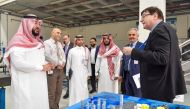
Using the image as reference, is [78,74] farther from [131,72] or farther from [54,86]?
[131,72]

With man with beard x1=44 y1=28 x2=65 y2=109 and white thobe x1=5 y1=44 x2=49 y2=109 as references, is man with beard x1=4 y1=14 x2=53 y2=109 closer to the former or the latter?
white thobe x1=5 y1=44 x2=49 y2=109

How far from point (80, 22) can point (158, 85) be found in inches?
443

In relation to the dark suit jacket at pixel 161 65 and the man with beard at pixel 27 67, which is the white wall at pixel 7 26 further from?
the dark suit jacket at pixel 161 65

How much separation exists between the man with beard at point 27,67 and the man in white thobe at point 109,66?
4.89 ft

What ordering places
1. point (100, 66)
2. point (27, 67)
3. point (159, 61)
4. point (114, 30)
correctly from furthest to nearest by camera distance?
point (114, 30)
point (100, 66)
point (27, 67)
point (159, 61)

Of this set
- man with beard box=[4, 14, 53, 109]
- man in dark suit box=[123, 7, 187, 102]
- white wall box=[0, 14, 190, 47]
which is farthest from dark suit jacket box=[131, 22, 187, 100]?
white wall box=[0, 14, 190, 47]

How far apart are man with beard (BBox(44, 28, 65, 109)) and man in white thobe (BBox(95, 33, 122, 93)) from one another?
74 centimetres

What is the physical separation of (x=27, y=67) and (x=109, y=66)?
177 cm

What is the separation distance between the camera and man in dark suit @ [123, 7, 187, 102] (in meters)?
1.66

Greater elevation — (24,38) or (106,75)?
(24,38)

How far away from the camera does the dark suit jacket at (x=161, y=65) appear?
165cm

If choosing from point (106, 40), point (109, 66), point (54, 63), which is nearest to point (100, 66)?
point (109, 66)

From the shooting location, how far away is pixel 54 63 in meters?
3.65

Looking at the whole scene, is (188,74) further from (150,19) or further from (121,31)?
(121,31)
